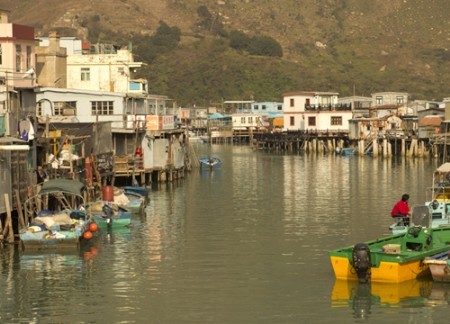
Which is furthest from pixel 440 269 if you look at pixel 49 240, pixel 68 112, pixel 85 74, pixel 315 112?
pixel 315 112

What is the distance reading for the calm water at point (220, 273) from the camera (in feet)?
124

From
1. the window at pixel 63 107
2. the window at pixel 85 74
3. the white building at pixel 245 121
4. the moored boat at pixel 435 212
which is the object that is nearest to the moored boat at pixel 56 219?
the moored boat at pixel 435 212

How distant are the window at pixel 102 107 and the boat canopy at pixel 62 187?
30.6 meters

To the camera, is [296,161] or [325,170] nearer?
[325,170]

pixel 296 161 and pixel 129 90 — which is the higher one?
pixel 129 90

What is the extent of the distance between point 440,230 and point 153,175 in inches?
1946

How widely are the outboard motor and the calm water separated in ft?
1.46

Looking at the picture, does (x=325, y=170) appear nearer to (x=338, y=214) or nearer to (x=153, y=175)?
(x=153, y=175)

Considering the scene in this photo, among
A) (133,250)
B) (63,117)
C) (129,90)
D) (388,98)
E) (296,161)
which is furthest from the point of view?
(388,98)

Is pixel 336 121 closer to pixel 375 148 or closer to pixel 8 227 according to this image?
pixel 375 148

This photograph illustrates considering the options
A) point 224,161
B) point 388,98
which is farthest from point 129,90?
point 388,98

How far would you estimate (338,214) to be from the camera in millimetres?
65688

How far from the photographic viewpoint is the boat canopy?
52.4m

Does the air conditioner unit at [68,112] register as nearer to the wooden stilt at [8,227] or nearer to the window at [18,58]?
the window at [18,58]
